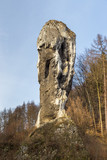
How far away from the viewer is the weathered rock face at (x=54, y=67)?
876cm

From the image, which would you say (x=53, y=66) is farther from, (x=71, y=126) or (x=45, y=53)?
(x=71, y=126)

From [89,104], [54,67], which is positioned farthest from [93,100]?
[54,67]

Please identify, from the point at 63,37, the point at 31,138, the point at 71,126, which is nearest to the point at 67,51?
the point at 63,37

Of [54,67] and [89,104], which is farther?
[89,104]

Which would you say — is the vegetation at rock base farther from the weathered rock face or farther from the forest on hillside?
the weathered rock face

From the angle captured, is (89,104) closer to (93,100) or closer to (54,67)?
(93,100)

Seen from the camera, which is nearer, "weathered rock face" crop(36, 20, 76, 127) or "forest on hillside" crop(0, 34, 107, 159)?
"weathered rock face" crop(36, 20, 76, 127)

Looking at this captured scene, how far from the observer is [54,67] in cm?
918

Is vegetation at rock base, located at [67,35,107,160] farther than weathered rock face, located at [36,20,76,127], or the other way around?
vegetation at rock base, located at [67,35,107,160]

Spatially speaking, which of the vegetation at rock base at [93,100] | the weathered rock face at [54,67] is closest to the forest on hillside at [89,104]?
the vegetation at rock base at [93,100]

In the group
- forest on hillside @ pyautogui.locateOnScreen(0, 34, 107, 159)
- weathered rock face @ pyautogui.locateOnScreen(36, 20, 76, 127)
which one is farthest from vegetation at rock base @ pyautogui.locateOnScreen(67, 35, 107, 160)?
weathered rock face @ pyautogui.locateOnScreen(36, 20, 76, 127)

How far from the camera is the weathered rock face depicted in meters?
8.76

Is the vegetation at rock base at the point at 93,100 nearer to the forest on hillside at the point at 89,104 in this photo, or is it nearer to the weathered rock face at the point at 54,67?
the forest on hillside at the point at 89,104

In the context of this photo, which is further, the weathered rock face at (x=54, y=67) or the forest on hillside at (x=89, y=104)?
the forest on hillside at (x=89, y=104)
